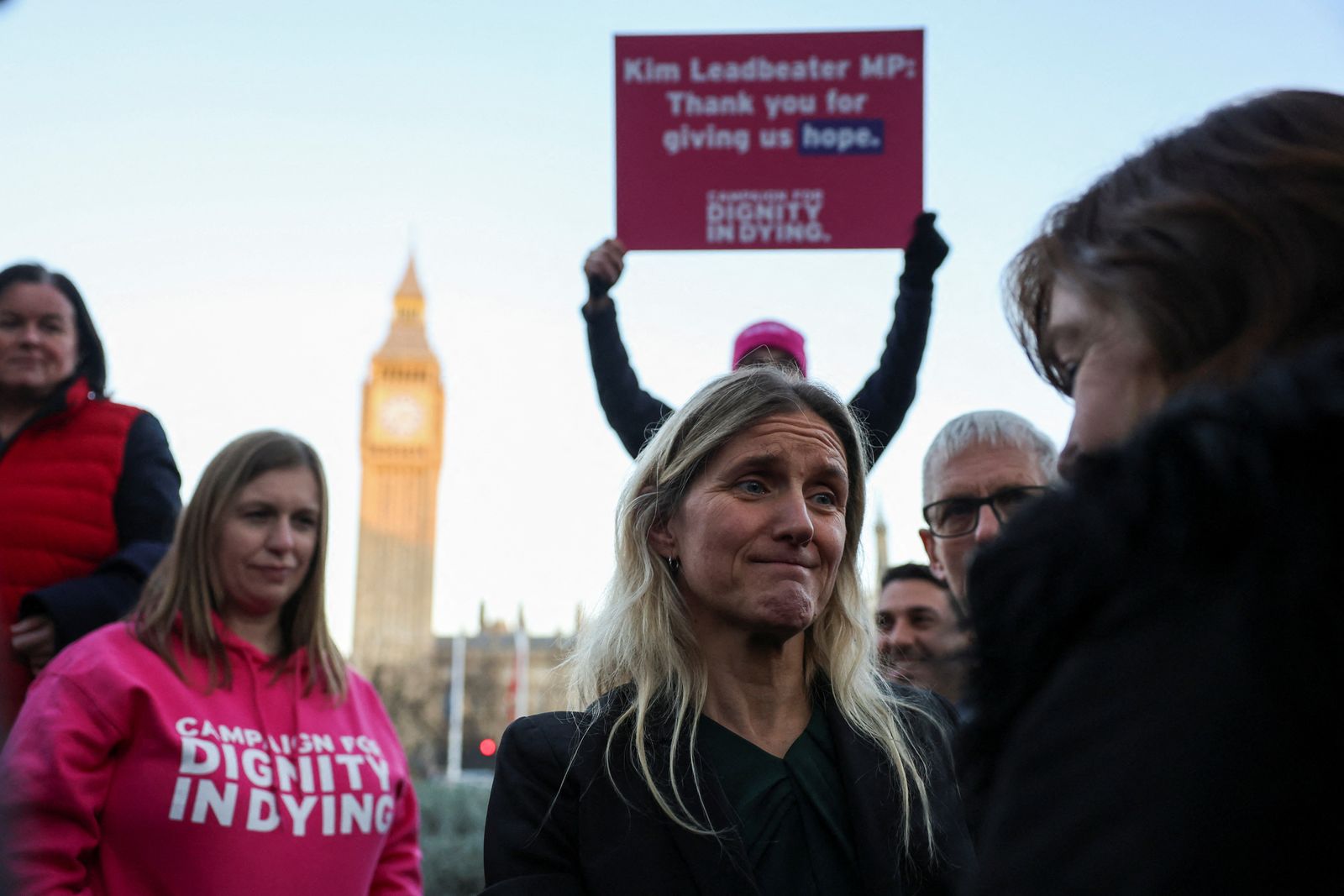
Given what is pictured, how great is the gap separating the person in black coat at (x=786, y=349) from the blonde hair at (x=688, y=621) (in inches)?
37.1

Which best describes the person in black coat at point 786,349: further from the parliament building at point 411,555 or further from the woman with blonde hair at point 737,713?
the parliament building at point 411,555

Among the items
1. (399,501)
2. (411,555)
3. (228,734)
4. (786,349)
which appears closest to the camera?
(228,734)

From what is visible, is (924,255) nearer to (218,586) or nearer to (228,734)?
(218,586)

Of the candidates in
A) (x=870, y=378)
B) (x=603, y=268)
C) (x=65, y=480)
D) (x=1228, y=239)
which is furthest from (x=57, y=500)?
(x=1228, y=239)

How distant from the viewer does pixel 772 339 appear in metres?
3.39

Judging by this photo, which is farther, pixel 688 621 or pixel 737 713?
pixel 688 621

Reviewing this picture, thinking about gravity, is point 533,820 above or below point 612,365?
below

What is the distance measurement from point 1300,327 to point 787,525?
122cm

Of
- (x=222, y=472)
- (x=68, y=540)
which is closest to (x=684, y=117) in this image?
(x=222, y=472)

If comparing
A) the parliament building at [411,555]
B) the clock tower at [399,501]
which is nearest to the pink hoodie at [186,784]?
the parliament building at [411,555]

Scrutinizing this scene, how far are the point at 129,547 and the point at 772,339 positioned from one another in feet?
5.35

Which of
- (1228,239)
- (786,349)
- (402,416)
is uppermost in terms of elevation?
(402,416)

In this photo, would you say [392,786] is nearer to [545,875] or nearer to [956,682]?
[545,875]

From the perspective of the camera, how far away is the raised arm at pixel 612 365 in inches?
132
